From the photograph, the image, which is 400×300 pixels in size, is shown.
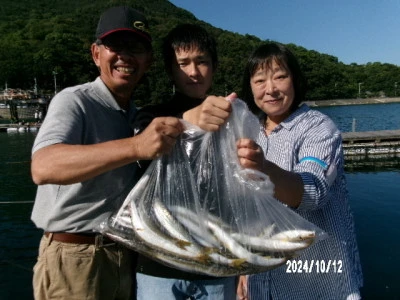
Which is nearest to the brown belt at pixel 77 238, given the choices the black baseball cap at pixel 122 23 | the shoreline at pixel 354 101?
the black baseball cap at pixel 122 23

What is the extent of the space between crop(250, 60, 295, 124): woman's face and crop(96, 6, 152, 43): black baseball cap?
721 millimetres

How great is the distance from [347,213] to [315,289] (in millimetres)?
498

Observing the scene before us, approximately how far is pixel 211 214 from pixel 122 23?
3.89 ft

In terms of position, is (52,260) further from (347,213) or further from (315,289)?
(347,213)

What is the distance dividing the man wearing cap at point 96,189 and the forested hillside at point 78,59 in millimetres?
55521

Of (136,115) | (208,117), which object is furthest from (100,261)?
(208,117)

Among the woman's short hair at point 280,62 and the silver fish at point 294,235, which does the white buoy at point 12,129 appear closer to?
the woman's short hair at point 280,62

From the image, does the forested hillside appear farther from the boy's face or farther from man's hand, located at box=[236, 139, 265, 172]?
man's hand, located at box=[236, 139, 265, 172]

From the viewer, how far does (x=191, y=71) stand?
2.60 meters

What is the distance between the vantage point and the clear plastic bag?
1.76 metres

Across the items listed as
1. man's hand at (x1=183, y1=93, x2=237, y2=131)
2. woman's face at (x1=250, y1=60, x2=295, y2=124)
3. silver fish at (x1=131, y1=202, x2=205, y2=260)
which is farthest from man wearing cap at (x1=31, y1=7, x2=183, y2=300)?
woman's face at (x1=250, y1=60, x2=295, y2=124)

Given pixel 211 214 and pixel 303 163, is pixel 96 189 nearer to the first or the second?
pixel 211 214

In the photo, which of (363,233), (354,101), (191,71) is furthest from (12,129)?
(354,101)

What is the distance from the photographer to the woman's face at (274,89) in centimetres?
234
